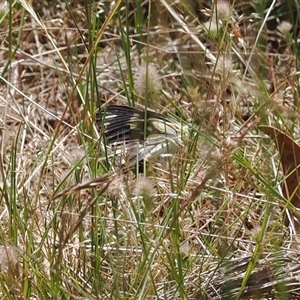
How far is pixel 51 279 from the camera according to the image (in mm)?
1267

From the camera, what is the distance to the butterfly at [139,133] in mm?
1488

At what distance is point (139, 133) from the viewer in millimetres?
1516

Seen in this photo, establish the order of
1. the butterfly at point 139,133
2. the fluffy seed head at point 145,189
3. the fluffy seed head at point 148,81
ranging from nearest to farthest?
1. the fluffy seed head at point 145,189
2. the fluffy seed head at point 148,81
3. the butterfly at point 139,133

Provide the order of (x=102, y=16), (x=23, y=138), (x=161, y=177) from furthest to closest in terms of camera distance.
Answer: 1. (x=102, y=16)
2. (x=23, y=138)
3. (x=161, y=177)

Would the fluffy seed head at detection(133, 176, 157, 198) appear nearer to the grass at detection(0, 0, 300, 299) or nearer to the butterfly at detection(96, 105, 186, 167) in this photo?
the grass at detection(0, 0, 300, 299)

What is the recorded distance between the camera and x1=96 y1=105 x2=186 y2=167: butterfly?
149cm

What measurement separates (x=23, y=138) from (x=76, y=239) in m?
0.43

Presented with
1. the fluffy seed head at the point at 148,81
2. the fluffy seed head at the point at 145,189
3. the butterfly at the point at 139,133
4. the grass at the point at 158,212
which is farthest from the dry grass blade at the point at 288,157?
the fluffy seed head at the point at 145,189

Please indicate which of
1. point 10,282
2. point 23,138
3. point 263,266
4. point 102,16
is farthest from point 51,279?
point 102,16

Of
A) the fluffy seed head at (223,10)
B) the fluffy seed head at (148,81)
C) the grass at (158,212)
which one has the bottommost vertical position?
the grass at (158,212)

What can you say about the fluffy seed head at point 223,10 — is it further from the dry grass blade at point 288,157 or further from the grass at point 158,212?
the dry grass blade at point 288,157

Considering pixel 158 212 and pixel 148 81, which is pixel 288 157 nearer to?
pixel 158 212

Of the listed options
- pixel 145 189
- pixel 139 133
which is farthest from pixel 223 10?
pixel 145 189

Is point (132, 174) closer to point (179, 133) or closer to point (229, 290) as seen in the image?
point (179, 133)
